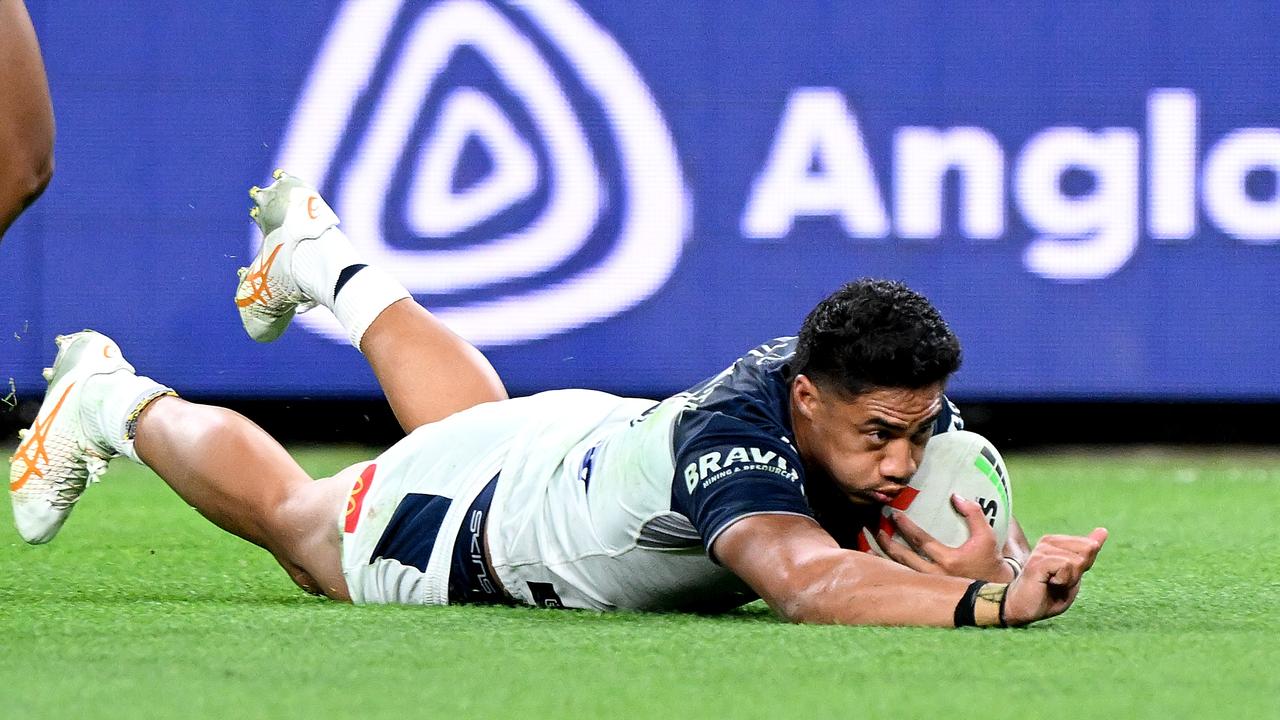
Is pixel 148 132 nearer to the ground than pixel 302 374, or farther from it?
farther from it

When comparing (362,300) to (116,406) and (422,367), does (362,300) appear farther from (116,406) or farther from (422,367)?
(116,406)

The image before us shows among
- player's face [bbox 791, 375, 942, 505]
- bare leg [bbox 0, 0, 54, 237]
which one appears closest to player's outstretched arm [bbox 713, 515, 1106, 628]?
player's face [bbox 791, 375, 942, 505]

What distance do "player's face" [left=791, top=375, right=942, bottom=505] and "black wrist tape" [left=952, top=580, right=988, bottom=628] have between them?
0.71 ft

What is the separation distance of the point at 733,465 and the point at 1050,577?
530mm

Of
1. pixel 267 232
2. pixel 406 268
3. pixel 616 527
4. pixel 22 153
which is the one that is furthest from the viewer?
pixel 406 268

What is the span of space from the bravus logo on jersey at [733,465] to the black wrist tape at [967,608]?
33cm

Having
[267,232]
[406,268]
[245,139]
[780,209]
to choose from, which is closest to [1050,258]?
[780,209]

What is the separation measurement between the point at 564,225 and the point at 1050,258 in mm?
1819

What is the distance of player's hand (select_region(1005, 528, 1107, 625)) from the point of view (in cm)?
294

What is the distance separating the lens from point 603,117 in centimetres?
720

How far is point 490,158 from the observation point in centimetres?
712

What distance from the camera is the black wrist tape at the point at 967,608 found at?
3080 millimetres

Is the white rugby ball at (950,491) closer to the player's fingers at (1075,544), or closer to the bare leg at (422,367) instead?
the player's fingers at (1075,544)

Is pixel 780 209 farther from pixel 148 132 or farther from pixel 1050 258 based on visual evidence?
pixel 148 132
